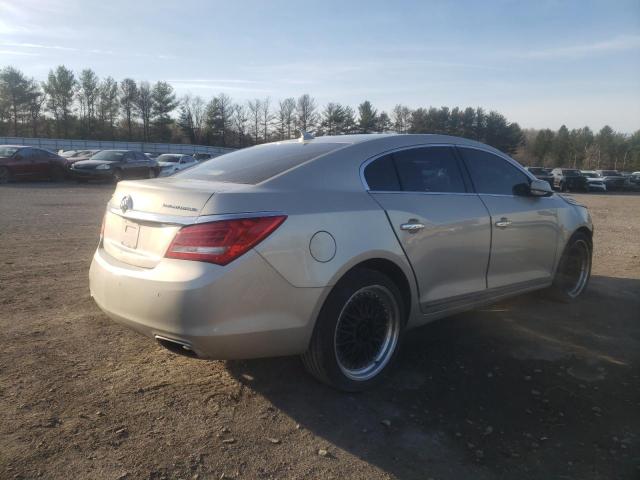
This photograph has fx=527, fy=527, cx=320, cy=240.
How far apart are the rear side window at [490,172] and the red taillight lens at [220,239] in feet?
7.36

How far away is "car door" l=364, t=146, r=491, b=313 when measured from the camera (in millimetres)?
3596

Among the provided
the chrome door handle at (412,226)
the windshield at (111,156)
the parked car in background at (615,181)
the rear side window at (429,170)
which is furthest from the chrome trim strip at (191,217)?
the parked car in background at (615,181)

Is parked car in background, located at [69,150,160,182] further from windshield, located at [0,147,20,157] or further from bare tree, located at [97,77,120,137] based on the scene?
bare tree, located at [97,77,120,137]

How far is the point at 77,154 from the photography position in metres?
33.2

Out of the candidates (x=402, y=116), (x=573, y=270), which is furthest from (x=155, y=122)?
(x=573, y=270)

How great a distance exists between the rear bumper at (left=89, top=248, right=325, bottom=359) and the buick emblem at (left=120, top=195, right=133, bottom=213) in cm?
46

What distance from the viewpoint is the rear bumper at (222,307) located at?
2770 millimetres

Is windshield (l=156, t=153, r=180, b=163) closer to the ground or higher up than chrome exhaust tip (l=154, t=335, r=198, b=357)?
higher up

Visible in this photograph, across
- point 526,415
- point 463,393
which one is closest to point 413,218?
point 463,393

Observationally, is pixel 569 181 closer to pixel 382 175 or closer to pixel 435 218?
pixel 435 218

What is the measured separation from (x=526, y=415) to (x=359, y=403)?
995mm

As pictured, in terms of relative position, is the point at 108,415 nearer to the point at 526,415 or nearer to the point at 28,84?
the point at 526,415

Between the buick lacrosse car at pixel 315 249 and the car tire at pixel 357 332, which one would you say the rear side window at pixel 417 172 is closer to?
the buick lacrosse car at pixel 315 249

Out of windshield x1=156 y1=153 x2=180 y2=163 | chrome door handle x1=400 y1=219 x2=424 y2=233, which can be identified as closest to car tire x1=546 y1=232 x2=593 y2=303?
chrome door handle x1=400 y1=219 x2=424 y2=233
